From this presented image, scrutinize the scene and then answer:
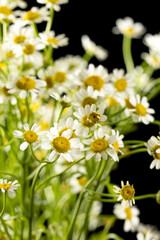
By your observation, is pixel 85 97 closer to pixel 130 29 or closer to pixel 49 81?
pixel 49 81

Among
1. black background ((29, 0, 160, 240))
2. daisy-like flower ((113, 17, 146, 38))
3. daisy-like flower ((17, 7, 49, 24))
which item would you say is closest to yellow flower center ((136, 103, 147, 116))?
daisy-like flower ((17, 7, 49, 24))

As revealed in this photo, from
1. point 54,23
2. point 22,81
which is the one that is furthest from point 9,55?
point 54,23

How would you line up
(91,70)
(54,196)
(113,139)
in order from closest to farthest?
(113,139) < (91,70) < (54,196)

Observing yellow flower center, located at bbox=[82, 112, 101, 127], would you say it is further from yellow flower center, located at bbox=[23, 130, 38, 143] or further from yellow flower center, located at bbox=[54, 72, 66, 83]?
yellow flower center, located at bbox=[54, 72, 66, 83]

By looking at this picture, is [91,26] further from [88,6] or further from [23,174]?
[23,174]

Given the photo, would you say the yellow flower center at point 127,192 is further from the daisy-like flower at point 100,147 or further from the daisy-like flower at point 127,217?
the daisy-like flower at point 127,217

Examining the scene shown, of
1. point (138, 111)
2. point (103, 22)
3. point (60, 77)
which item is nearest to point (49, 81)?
point (60, 77)
